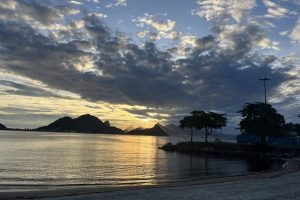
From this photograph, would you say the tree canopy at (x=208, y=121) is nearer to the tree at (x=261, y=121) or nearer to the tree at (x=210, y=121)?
the tree at (x=210, y=121)

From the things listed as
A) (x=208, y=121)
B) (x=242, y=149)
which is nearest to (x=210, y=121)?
(x=208, y=121)

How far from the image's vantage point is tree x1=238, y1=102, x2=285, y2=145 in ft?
326

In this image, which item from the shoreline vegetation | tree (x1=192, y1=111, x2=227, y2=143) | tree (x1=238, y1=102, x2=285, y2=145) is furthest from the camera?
tree (x1=192, y1=111, x2=227, y2=143)

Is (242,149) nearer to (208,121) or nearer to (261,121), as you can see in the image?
(261,121)

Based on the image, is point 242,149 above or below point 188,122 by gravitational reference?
below

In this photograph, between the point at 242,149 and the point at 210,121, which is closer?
the point at 242,149

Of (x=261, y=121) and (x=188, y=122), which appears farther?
(x=188, y=122)

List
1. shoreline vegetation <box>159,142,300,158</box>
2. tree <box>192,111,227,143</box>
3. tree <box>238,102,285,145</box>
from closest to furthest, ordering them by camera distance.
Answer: shoreline vegetation <box>159,142,300,158</box> < tree <box>238,102,285,145</box> < tree <box>192,111,227,143</box>

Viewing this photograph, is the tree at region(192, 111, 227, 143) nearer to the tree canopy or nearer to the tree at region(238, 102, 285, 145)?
the tree canopy

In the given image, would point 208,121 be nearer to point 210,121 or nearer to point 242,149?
point 210,121

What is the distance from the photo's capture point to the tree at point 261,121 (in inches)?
3915

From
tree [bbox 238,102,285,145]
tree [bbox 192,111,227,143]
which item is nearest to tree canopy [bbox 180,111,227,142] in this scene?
tree [bbox 192,111,227,143]

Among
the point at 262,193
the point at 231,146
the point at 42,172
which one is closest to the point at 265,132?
the point at 231,146

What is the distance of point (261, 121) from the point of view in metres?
100
